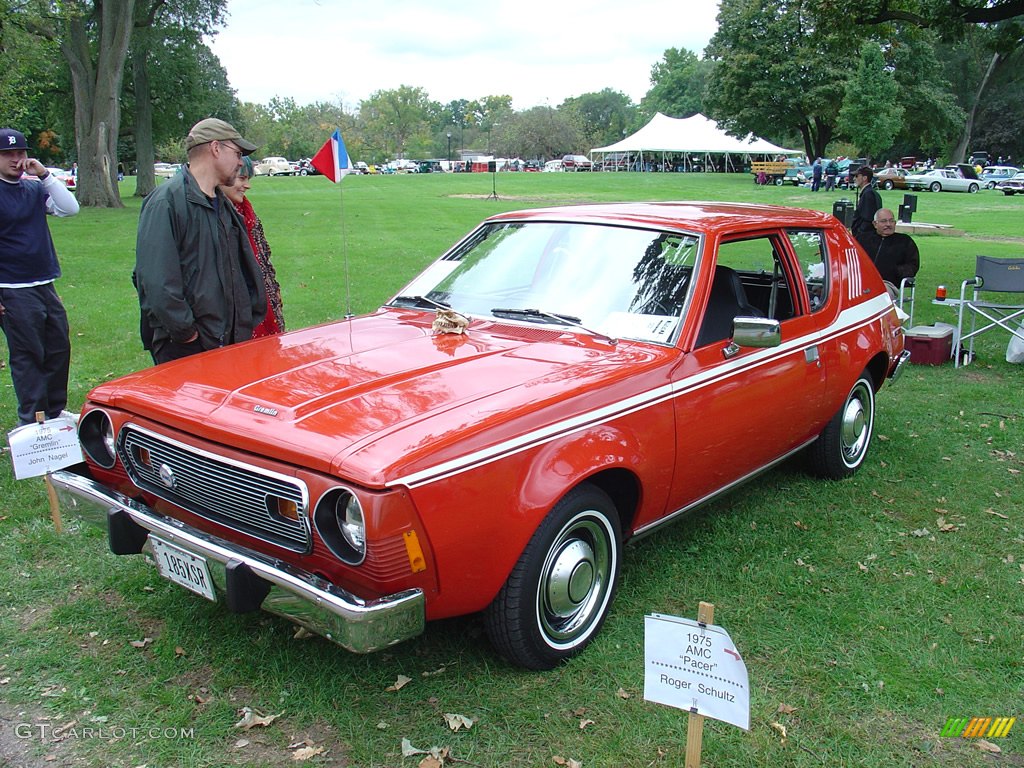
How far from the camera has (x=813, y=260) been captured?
509 centimetres

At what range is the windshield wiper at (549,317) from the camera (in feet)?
13.0

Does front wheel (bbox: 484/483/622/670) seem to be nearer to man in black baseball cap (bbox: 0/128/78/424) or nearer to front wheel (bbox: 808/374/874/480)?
front wheel (bbox: 808/374/874/480)

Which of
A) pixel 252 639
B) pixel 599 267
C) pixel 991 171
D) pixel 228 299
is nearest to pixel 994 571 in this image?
pixel 599 267

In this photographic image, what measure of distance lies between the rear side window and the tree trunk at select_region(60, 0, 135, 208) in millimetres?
26628

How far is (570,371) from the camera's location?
349 centimetres

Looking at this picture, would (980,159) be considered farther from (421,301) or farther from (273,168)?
(421,301)

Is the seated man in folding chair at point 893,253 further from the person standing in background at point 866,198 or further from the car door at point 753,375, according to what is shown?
the car door at point 753,375

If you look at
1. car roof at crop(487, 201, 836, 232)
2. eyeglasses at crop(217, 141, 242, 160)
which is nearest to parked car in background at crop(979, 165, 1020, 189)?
car roof at crop(487, 201, 836, 232)

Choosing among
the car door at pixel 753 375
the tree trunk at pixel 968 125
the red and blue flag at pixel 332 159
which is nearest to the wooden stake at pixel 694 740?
the car door at pixel 753 375

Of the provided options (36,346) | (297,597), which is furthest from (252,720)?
(36,346)

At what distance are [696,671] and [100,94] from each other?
29.9m

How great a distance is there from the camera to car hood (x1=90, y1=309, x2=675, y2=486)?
283 cm

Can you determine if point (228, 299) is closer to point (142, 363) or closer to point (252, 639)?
point (252, 639)

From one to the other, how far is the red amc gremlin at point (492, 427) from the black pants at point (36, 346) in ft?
7.10
